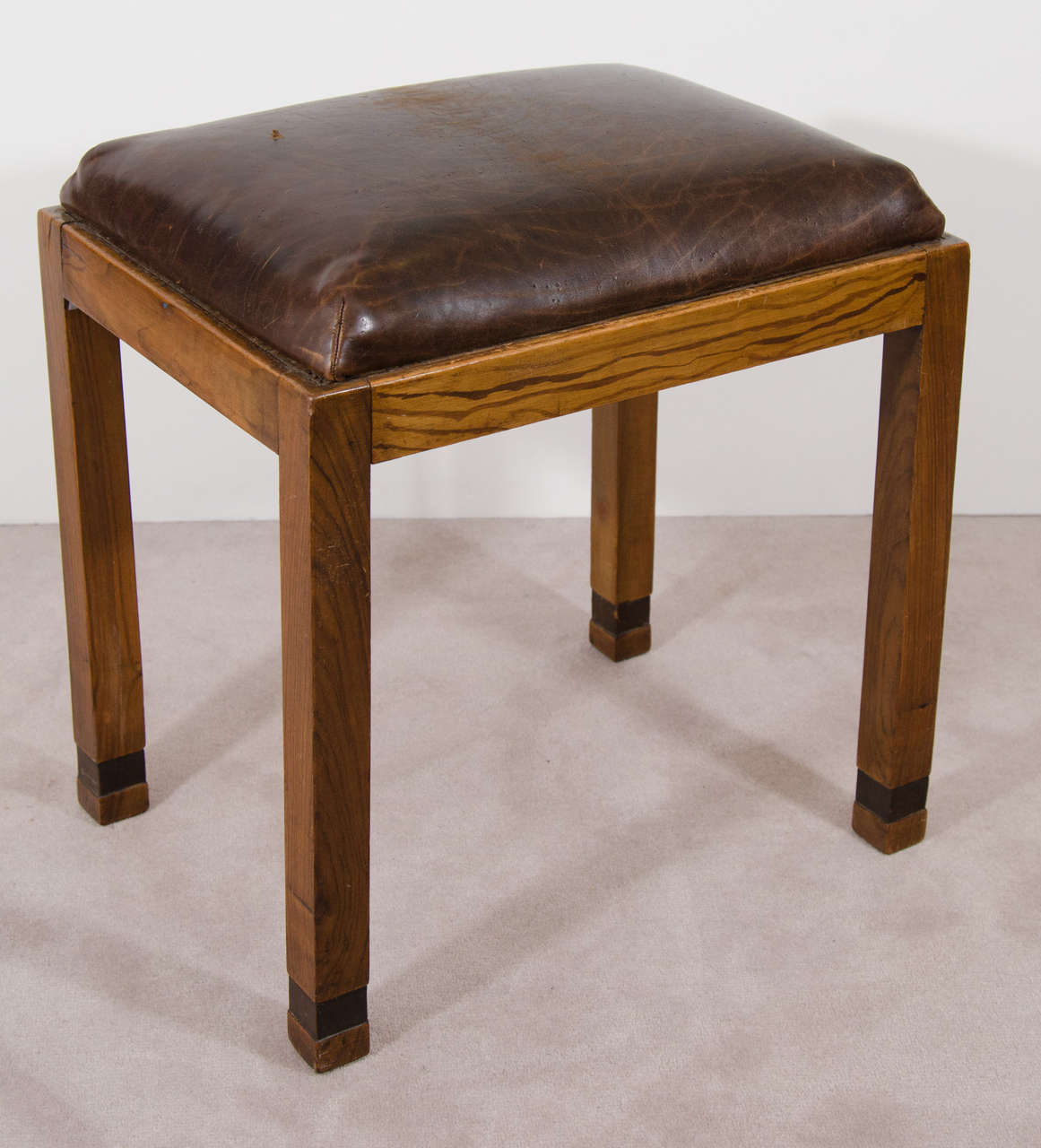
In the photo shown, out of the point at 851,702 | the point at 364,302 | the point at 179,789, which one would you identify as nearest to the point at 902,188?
the point at 364,302

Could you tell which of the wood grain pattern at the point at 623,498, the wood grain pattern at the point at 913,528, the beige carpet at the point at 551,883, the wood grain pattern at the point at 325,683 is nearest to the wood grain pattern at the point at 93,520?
the beige carpet at the point at 551,883

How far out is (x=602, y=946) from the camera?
4.09ft

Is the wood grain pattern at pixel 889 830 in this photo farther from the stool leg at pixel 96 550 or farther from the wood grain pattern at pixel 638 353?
the stool leg at pixel 96 550

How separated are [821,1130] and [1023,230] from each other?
1.13 meters

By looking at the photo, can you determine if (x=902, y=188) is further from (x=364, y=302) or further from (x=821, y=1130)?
(x=821, y=1130)

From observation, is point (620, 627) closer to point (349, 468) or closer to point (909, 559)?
point (909, 559)

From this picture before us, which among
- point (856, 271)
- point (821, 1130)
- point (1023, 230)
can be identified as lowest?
point (821, 1130)

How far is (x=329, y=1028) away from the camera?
3.68 ft

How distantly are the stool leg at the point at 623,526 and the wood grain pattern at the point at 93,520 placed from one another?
458 millimetres

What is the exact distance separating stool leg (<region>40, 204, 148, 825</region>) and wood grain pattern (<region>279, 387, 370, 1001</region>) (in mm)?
294

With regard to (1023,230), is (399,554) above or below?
below

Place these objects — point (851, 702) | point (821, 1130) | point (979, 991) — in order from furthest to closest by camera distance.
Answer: point (851, 702) → point (979, 991) → point (821, 1130)

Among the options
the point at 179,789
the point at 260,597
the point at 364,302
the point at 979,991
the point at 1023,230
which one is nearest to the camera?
the point at 364,302

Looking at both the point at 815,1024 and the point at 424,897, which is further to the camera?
the point at 424,897
